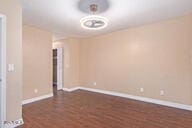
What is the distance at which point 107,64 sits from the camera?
5.33m

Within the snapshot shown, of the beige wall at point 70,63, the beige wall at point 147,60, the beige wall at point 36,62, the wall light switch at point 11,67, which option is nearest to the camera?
the wall light switch at point 11,67

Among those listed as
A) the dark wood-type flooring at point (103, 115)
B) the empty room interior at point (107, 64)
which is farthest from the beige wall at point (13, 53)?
the dark wood-type flooring at point (103, 115)

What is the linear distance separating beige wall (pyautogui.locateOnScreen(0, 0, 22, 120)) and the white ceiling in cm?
28

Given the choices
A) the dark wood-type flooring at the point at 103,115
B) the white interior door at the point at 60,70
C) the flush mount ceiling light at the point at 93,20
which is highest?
the flush mount ceiling light at the point at 93,20

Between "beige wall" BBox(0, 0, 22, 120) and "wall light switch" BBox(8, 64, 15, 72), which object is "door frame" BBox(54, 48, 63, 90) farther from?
"wall light switch" BBox(8, 64, 15, 72)

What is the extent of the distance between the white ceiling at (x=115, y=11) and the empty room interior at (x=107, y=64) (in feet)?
0.06

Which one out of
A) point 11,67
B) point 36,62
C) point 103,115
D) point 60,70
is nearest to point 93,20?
point 11,67

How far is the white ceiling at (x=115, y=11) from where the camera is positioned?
269 centimetres

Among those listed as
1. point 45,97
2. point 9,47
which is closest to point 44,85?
point 45,97

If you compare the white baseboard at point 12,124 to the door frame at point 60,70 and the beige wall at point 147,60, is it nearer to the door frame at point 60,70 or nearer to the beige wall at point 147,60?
the beige wall at point 147,60

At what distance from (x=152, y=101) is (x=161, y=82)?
0.63m

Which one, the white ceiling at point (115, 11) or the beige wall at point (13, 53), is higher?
the white ceiling at point (115, 11)

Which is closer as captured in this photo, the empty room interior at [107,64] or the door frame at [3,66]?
the door frame at [3,66]

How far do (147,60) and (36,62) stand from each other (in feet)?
11.2
